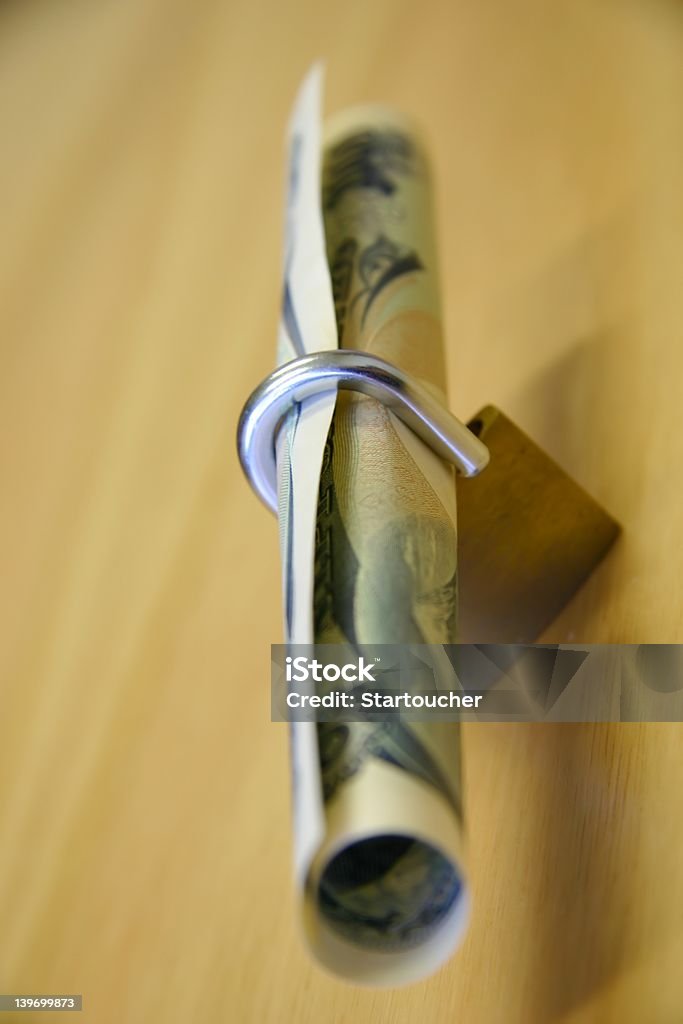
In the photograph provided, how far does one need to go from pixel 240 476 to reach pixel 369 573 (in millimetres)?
264

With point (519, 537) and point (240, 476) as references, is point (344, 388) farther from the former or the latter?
point (240, 476)

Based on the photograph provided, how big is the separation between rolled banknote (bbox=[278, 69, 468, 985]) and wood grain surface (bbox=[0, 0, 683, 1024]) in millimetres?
90

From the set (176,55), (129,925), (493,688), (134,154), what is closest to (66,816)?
(129,925)

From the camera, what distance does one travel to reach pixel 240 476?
0.51 metres

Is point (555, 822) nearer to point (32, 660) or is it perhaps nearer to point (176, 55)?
point (32, 660)

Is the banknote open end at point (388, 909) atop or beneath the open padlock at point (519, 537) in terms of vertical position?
beneath

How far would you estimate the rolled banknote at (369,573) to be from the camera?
223 millimetres

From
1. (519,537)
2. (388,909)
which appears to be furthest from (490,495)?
(388,909)

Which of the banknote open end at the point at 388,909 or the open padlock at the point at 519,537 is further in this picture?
the open padlock at the point at 519,537

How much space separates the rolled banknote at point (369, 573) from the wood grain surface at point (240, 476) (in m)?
0.09

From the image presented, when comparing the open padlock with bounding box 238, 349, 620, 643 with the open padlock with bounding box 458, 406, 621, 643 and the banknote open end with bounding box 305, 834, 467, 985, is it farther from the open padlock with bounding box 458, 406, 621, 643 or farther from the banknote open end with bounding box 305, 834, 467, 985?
the banknote open end with bounding box 305, 834, 467, 985

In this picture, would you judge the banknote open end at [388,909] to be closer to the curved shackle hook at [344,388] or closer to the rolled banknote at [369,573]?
the rolled banknote at [369,573]

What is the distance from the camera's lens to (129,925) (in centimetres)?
40

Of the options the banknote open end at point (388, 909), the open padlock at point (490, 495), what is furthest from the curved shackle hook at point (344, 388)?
the banknote open end at point (388, 909)
